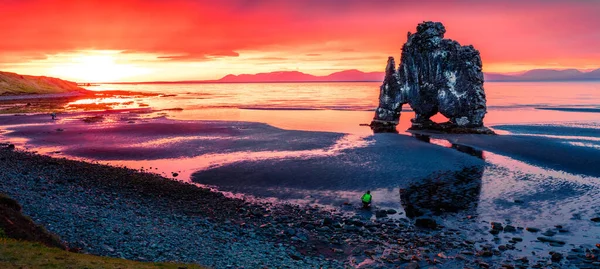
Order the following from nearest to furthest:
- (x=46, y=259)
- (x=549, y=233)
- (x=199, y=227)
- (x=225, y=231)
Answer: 1. (x=46, y=259)
2. (x=225, y=231)
3. (x=199, y=227)
4. (x=549, y=233)

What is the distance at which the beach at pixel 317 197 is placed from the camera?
21.5m

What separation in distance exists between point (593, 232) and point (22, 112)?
128 m

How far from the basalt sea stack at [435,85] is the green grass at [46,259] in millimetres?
61728

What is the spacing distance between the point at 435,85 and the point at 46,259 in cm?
7253

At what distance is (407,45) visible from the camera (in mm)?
80375

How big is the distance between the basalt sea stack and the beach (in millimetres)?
9228

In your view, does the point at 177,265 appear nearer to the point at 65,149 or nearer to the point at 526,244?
the point at 526,244

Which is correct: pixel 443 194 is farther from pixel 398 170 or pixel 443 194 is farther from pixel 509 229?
pixel 398 170

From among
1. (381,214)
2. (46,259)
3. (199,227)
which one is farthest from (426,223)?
(46,259)

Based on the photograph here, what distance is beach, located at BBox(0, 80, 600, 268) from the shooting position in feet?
70.7

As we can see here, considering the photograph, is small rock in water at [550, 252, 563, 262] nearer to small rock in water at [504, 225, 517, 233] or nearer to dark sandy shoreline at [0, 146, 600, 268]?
dark sandy shoreline at [0, 146, 600, 268]

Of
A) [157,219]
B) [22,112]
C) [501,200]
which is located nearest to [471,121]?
[501,200]

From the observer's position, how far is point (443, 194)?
1324 inches

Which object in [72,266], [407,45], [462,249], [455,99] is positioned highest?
[407,45]
